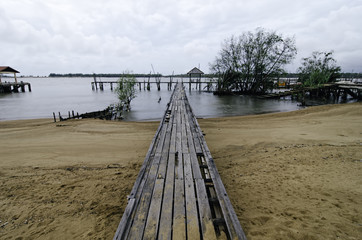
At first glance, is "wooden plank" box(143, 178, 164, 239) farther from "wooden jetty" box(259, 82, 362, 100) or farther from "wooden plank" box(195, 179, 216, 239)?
"wooden jetty" box(259, 82, 362, 100)

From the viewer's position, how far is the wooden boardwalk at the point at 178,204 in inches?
101

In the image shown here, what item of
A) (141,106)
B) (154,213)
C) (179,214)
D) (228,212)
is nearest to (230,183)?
(228,212)

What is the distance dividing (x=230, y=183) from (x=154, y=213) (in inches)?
93.0

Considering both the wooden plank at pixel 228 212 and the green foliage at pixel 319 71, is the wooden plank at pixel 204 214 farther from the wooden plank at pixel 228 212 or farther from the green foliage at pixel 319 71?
the green foliage at pixel 319 71

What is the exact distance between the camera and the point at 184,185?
11.9 feet

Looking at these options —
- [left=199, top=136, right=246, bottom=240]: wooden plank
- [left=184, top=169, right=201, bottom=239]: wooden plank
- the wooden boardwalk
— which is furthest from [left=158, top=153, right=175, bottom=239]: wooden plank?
[left=199, top=136, right=246, bottom=240]: wooden plank

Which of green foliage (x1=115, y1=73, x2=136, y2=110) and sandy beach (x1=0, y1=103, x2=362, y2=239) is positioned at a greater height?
green foliage (x1=115, y1=73, x2=136, y2=110)

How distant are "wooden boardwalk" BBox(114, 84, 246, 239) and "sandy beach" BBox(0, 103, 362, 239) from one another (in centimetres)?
59

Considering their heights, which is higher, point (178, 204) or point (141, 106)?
point (141, 106)

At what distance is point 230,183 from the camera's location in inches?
177

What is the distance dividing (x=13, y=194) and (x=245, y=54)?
33.1m

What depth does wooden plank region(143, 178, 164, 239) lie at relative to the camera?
252 centimetres

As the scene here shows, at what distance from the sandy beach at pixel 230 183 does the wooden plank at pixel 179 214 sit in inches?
45.2

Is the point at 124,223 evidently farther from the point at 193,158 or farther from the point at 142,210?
the point at 193,158
